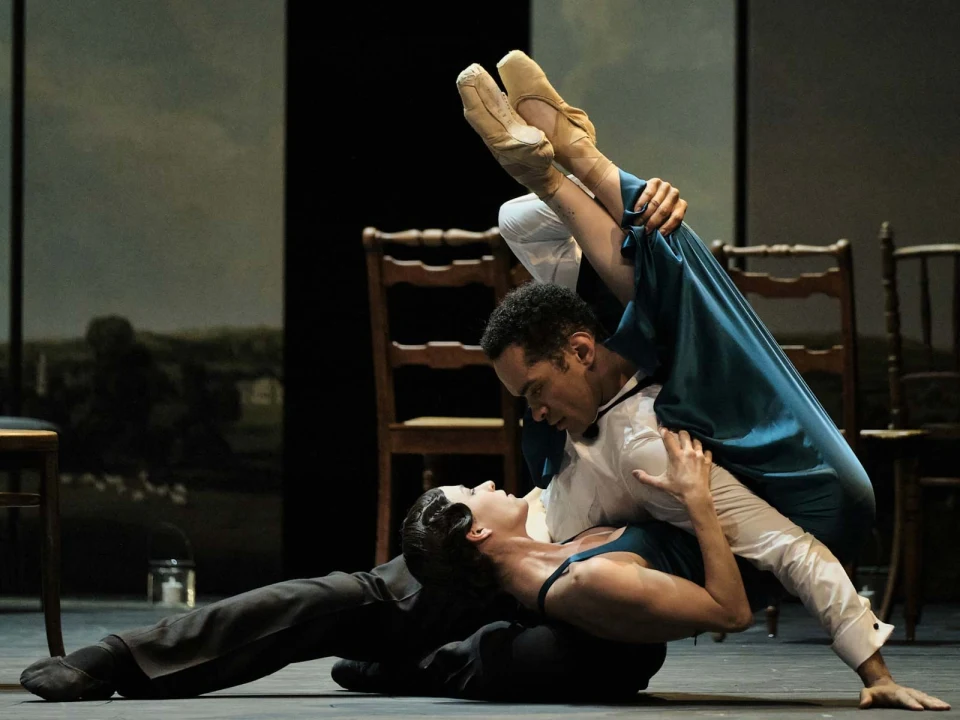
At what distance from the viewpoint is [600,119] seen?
5.58 meters

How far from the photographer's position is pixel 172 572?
5.58 metres

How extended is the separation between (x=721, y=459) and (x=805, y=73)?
3.19 metres

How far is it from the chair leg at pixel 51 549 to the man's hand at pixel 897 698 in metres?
1.86

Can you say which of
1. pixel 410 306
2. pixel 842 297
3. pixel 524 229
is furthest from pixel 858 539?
pixel 410 306

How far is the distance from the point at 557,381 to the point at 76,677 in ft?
3.31

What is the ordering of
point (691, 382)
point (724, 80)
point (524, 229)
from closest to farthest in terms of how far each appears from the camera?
point (691, 382) → point (524, 229) → point (724, 80)

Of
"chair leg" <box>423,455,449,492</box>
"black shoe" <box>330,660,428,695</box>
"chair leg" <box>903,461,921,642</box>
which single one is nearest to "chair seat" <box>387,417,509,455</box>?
"chair leg" <box>423,455,449,492</box>

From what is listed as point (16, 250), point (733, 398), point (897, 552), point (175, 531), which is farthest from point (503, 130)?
point (16, 250)

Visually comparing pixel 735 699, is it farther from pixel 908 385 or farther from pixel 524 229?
pixel 908 385

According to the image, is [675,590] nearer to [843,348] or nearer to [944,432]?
[843,348]

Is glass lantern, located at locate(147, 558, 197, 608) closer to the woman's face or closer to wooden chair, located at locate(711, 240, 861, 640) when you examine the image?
wooden chair, located at locate(711, 240, 861, 640)

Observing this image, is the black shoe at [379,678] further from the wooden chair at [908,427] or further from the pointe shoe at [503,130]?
the wooden chair at [908,427]

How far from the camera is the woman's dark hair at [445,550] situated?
261 centimetres

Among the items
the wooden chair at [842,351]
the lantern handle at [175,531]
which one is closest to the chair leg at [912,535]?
the wooden chair at [842,351]
